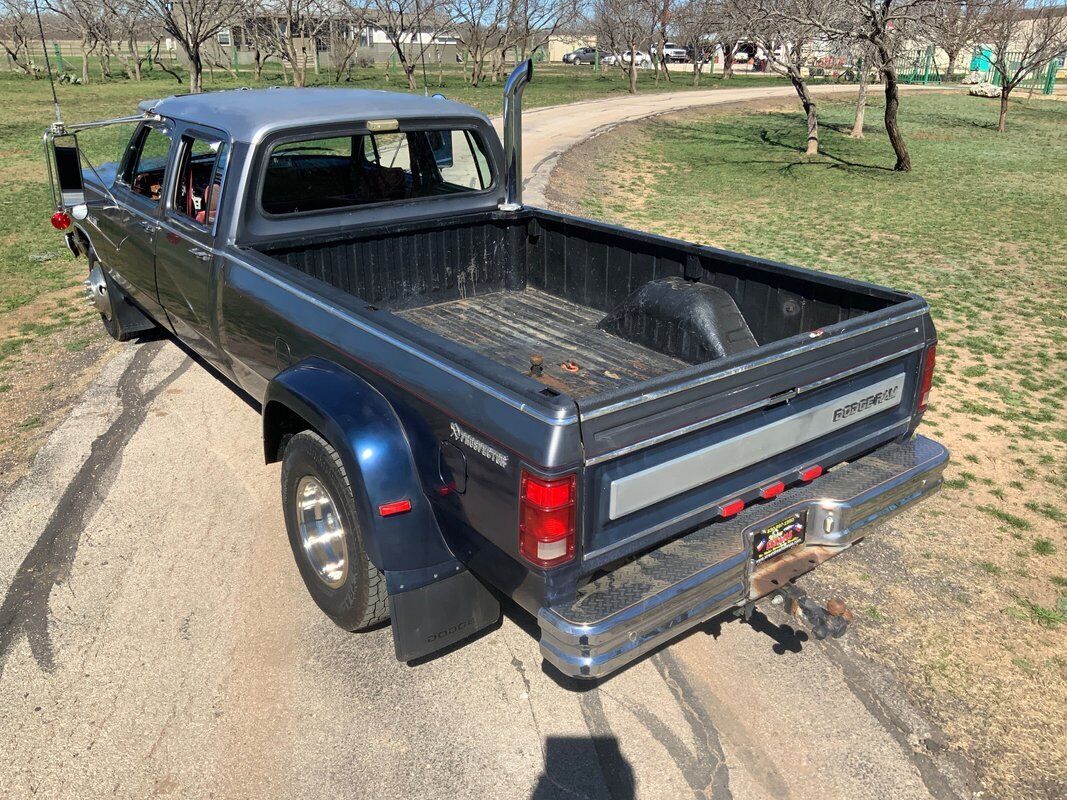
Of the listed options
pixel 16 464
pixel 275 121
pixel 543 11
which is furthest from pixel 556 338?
pixel 543 11

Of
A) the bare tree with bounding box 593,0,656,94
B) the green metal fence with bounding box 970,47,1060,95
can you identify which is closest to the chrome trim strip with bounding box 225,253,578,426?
the bare tree with bounding box 593,0,656,94

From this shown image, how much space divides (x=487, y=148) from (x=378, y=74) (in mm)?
42902

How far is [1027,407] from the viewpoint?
599cm

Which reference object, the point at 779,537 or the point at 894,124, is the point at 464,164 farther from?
the point at 894,124

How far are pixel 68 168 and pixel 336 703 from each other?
3538mm

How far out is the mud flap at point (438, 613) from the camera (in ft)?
9.93

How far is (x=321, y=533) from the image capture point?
3.70m

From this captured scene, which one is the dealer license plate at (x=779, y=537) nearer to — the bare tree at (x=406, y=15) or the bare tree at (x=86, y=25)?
the bare tree at (x=406, y=15)

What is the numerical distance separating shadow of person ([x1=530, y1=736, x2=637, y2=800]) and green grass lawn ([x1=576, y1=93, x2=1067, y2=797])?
50.5 inches

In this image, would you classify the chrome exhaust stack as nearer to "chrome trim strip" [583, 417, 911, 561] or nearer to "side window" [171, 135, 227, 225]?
"side window" [171, 135, 227, 225]

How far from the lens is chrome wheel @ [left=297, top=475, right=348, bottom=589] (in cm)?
351

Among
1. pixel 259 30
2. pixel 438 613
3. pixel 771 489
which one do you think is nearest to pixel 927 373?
pixel 771 489

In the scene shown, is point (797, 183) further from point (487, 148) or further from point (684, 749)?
point (684, 749)

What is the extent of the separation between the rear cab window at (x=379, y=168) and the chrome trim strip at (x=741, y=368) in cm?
275
